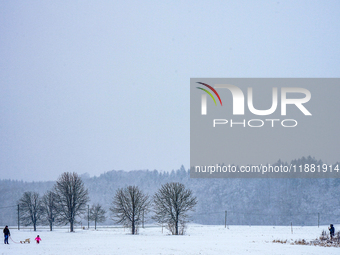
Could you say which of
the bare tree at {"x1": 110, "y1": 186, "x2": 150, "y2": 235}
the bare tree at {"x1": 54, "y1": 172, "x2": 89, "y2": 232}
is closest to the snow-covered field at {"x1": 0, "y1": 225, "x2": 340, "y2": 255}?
the bare tree at {"x1": 110, "y1": 186, "x2": 150, "y2": 235}

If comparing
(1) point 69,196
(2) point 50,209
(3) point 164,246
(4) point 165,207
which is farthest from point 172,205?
(2) point 50,209

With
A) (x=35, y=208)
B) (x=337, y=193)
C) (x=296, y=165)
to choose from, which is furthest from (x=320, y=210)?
(x=35, y=208)

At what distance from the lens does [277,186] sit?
198125mm

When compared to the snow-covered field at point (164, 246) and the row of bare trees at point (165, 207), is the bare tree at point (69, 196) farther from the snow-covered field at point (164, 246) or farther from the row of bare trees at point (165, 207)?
the snow-covered field at point (164, 246)

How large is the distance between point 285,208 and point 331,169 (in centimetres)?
2985

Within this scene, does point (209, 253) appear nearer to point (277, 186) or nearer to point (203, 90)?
point (203, 90)

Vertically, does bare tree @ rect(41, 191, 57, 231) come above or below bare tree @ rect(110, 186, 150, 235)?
below

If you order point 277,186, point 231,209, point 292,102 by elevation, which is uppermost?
point 292,102

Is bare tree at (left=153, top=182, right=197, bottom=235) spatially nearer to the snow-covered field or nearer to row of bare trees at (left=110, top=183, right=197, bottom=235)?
row of bare trees at (left=110, top=183, right=197, bottom=235)

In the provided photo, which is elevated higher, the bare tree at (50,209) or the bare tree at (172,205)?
the bare tree at (172,205)

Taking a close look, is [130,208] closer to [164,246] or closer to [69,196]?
[69,196]

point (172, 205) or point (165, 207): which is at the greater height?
point (172, 205)

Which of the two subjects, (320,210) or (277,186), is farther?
(277,186)

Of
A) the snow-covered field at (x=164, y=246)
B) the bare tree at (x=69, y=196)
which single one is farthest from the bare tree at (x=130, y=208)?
the snow-covered field at (x=164, y=246)
